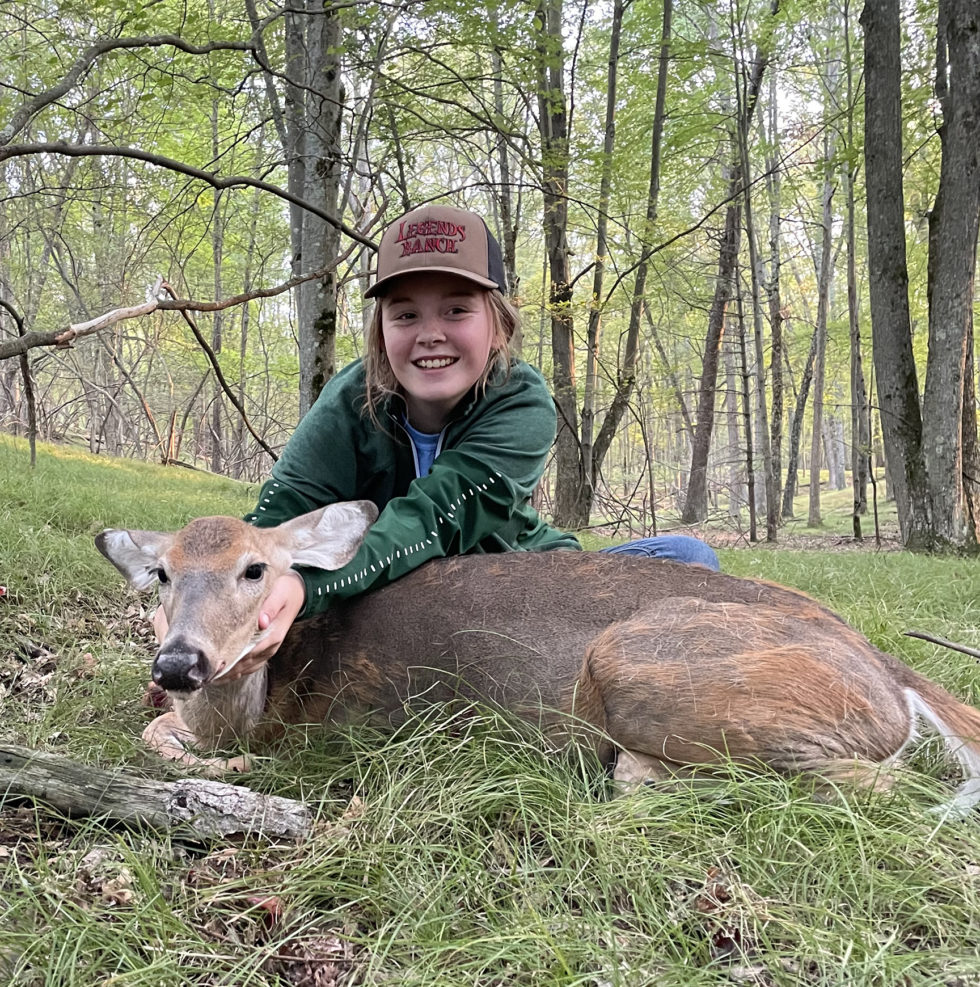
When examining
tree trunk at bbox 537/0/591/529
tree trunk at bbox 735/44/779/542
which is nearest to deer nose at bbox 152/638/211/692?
tree trunk at bbox 537/0/591/529

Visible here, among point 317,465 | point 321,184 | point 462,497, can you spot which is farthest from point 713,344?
point 462,497

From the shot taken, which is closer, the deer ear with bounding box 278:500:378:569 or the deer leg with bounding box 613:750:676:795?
the deer leg with bounding box 613:750:676:795

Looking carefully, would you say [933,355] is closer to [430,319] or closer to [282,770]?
[430,319]

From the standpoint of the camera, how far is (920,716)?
2.32m

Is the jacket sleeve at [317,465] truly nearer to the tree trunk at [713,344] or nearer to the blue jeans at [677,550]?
the blue jeans at [677,550]

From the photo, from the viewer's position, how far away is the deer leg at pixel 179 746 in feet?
7.79

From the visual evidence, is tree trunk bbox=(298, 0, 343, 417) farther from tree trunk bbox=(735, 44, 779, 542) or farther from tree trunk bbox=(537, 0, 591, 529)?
tree trunk bbox=(735, 44, 779, 542)

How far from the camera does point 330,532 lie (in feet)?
8.81

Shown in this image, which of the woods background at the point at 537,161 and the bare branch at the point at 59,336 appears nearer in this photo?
the bare branch at the point at 59,336

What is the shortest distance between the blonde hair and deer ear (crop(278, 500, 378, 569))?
533mm

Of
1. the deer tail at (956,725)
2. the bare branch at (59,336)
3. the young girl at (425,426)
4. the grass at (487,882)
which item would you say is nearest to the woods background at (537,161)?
the bare branch at (59,336)

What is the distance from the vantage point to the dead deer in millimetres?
2168

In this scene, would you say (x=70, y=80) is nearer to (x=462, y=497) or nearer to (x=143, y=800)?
(x=462, y=497)

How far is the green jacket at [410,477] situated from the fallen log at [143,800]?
766 mm
